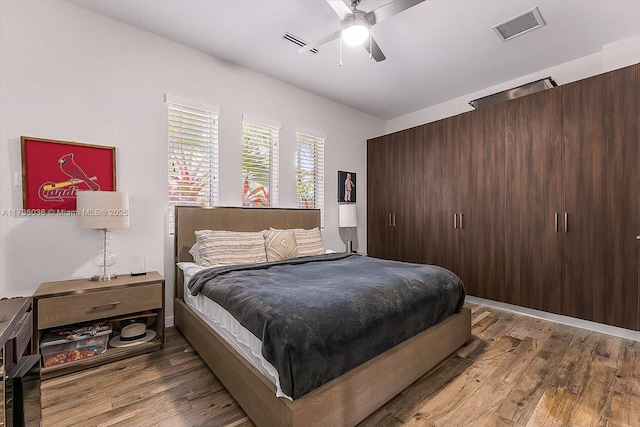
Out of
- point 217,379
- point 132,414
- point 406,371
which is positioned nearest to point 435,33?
point 406,371

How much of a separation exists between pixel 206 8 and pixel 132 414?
3063 millimetres

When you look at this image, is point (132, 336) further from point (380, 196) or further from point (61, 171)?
point (380, 196)

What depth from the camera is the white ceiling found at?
2498 mm

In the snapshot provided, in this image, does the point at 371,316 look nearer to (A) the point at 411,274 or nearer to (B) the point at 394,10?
(A) the point at 411,274

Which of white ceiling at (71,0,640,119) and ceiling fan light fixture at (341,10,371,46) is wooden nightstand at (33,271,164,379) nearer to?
white ceiling at (71,0,640,119)

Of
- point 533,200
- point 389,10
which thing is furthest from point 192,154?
point 533,200

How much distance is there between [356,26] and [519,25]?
1784 mm

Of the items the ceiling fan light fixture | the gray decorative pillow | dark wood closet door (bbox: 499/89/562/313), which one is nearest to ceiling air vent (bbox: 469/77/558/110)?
dark wood closet door (bbox: 499/89/562/313)

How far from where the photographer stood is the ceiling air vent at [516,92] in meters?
3.21

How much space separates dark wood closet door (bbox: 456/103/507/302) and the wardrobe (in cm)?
1

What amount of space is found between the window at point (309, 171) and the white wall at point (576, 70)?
2020 millimetres

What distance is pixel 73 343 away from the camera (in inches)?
84.9

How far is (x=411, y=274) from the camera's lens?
2.28 meters

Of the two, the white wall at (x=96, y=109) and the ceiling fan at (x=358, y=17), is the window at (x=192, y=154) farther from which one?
the ceiling fan at (x=358, y=17)
